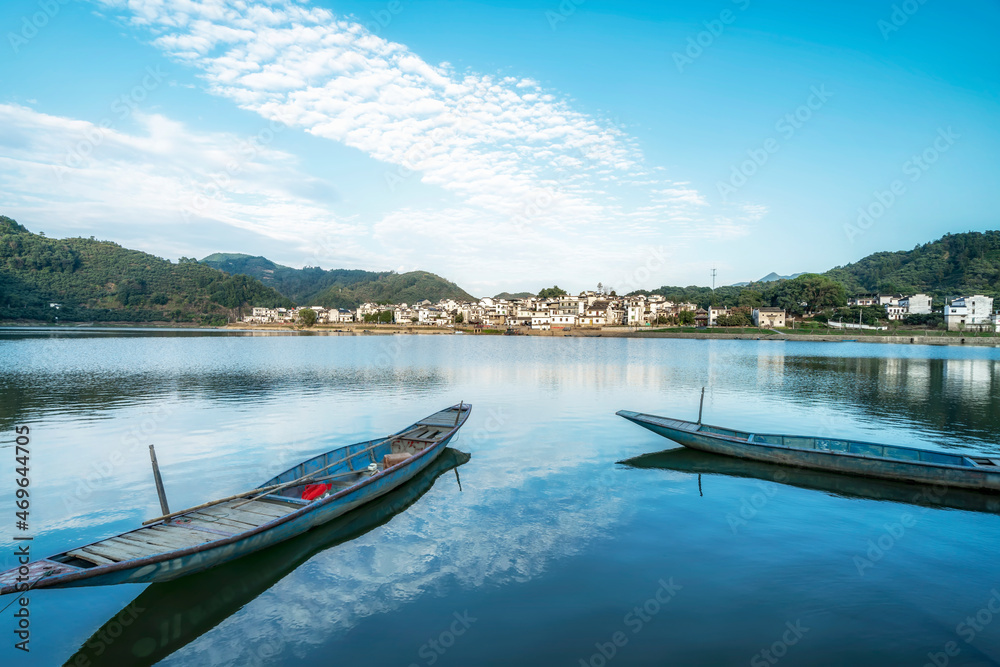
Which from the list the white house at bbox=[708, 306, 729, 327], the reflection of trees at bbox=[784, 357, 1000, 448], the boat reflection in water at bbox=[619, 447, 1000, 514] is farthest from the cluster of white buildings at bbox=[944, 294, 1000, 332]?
the boat reflection in water at bbox=[619, 447, 1000, 514]

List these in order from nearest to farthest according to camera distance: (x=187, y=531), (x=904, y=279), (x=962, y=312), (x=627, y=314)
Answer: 1. (x=187, y=531)
2. (x=962, y=312)
3. (x=627, y=314)
4. (x=904, y=279)

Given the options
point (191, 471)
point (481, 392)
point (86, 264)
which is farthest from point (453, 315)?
point (191, 471)

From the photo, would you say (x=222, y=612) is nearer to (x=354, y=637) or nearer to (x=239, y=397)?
(x=354, y=637)

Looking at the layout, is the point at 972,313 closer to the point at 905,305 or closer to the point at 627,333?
the point at 905,305

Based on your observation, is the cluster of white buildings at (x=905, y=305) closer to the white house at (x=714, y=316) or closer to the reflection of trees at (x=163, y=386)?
the white house at (x=714, y=316)

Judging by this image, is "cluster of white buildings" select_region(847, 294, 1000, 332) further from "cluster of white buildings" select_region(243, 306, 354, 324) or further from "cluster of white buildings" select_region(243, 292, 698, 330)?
"cluster of white buildings" select_region(243, 306, 354, 324)

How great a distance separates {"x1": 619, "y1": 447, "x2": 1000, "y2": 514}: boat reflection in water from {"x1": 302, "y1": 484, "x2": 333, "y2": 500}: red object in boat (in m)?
7.75

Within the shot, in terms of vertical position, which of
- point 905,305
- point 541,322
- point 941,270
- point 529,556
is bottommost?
point 529,556

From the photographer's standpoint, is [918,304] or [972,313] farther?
[918,304]

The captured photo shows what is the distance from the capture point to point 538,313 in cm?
11038

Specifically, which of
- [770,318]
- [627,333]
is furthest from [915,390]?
[770,318]

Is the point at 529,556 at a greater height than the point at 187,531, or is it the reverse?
the point at 187,531

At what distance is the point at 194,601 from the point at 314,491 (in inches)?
107

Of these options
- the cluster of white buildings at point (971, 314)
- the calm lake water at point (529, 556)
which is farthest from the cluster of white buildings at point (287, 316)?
the cluster of white buildings at point (971, 314)
